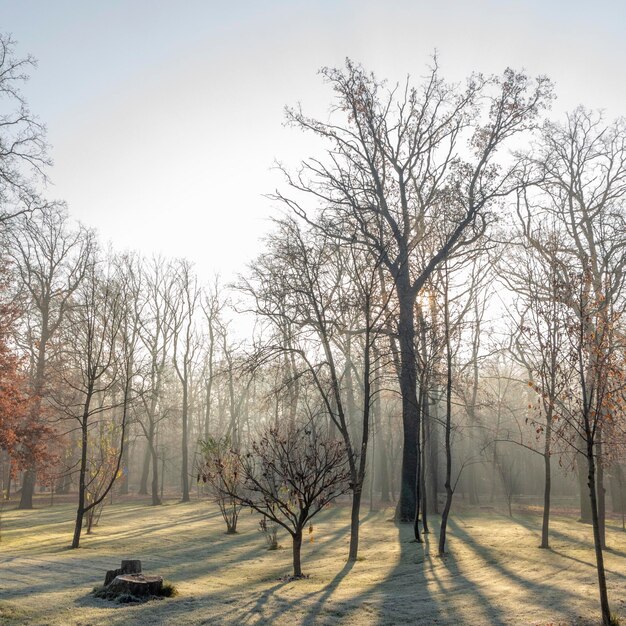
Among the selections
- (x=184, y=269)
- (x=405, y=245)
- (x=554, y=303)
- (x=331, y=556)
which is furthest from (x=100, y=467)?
(x=184, y=269)

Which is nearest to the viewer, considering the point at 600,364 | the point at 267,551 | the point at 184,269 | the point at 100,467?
the point at 600,364

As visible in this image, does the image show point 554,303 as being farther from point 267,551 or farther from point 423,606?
point 267,551

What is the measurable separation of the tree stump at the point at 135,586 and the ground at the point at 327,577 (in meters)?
0.29

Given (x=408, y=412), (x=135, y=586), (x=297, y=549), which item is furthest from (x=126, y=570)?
(x=408, y=412)

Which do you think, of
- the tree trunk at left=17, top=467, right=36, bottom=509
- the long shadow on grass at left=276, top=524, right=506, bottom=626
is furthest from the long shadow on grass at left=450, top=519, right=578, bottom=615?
the tree trunk at left=17, top=467, right=36, bottom=509

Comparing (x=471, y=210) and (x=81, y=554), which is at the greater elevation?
(x=471, y=210)

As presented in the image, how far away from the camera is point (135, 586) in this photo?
8250 mm

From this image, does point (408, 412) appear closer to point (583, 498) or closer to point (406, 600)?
point (406, 600)

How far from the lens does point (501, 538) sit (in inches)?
590

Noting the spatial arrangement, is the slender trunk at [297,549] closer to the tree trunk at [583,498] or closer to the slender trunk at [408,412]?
the slender trunk at [408,412]

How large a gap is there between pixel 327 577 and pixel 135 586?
3.65 m

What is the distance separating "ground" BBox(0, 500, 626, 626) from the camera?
24.2 ft

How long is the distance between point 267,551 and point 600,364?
10512mm

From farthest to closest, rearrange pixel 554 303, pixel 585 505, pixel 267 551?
pixel 585 505, pixel 267 551, pixel 554 303
